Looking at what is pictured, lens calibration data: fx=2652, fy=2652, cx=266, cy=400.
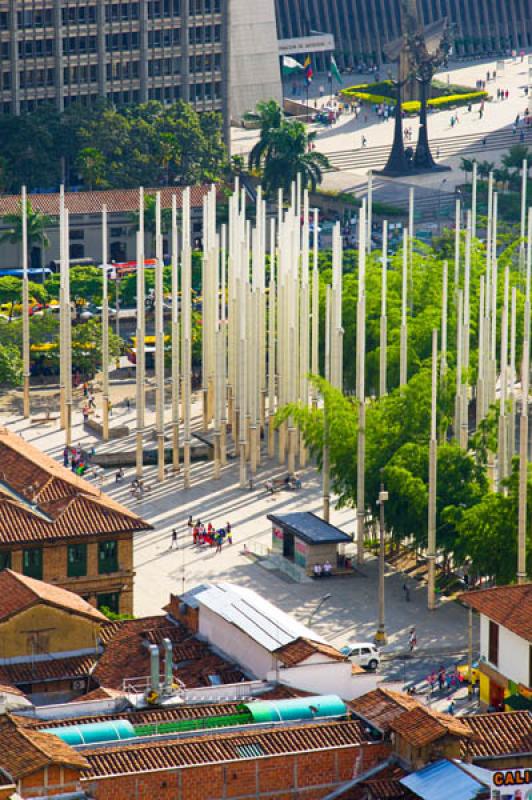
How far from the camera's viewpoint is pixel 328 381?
157875 millimetres

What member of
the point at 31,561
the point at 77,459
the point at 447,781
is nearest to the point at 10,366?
the point at 77,459

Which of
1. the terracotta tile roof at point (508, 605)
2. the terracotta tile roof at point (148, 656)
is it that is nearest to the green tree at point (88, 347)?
the terracotta tile roof at point (148, 656)

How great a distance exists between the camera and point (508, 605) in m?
115

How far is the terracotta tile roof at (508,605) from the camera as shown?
11312 cm

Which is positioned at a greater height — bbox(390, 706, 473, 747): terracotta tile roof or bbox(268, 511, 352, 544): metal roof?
bbox(390, 706, 473, 747): terracotta tile roof

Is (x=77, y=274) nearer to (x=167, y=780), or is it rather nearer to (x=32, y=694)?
(x=32, y=694)

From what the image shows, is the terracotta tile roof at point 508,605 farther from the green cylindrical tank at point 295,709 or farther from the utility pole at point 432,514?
the utility pole at point 432,514

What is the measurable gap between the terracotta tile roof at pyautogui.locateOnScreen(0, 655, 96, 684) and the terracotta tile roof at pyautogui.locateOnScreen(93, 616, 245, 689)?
0.71 meters

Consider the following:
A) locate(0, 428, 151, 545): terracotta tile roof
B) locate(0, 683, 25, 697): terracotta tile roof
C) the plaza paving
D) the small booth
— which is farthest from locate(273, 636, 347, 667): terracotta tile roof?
the small booth

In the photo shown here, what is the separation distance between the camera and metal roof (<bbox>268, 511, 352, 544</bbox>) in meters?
139

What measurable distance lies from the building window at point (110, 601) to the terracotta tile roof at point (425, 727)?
33.8m

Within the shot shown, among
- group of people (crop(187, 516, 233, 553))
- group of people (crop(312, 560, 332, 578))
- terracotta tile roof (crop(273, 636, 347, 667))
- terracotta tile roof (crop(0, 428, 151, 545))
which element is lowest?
group of people (crop(312, 560, 332, 578))

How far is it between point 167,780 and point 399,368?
7110cm

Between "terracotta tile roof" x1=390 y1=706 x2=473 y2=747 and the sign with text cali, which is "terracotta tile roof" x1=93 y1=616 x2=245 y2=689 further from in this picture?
the sign with text cali
